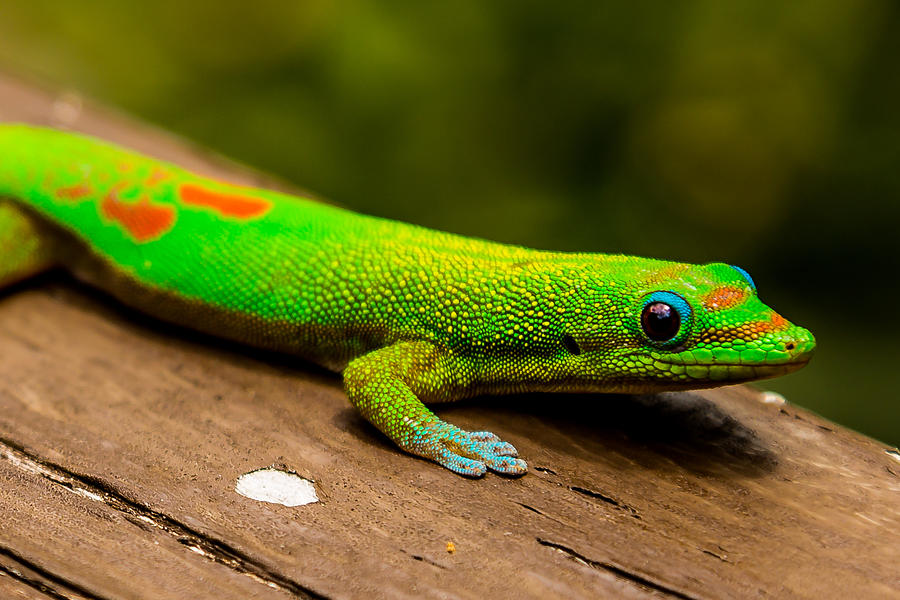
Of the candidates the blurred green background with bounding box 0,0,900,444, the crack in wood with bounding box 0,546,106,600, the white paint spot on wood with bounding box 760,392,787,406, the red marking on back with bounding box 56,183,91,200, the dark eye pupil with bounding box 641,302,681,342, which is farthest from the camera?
the blurred green background with bounding box 0,0,900,444

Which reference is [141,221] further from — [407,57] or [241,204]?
[407,57]

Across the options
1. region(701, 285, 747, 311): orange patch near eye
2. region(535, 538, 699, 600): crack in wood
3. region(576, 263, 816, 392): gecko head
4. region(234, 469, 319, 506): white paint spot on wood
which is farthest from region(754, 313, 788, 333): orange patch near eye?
region(234, 469, 319, 506): white paint spot on wood

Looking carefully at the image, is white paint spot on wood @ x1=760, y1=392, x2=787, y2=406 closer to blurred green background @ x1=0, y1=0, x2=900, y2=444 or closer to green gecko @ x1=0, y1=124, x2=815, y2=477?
green gecko @ x1=0, y1=124, x2=815, y2=477

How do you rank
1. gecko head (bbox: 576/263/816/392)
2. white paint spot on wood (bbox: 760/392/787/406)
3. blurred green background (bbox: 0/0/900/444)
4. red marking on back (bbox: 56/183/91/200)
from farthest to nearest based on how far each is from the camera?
blurred green background (bbox: 0/0/900/444), red marking on back (bbox: 56/183/91/200), white paint spot on wood (bbox: 760/392/787/406), gecko head (bbox: 576/263/816/392)

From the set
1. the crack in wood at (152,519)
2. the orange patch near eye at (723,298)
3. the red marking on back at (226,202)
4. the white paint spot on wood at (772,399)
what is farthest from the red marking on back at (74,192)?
the white paint spot on wood at (772,399)

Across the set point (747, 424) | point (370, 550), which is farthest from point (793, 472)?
point (370, 550)

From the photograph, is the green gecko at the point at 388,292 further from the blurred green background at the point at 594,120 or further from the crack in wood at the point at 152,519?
the blurred green background at the point at 594,120
